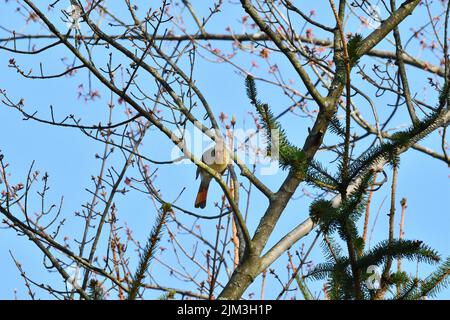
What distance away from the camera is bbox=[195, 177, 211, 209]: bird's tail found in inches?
234

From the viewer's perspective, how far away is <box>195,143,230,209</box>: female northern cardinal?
16.0 feet

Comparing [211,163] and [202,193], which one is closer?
[211,163]

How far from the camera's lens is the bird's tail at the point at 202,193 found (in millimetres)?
5941

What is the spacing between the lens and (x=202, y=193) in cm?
597

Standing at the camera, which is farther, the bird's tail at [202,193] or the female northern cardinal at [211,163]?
the bird's tail at [202,193]

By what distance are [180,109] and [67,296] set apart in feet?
4.07

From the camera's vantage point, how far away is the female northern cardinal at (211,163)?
489cm

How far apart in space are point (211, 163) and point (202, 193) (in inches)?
20.3

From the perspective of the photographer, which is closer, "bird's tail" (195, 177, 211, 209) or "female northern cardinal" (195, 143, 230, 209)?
"female northern cardinal" (195, 143, 230, 209)

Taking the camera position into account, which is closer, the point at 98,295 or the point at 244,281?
the point at 98,295
